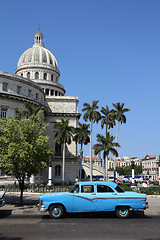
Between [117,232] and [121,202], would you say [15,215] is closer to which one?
[121,202]

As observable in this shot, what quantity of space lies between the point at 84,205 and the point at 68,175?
43648 mm

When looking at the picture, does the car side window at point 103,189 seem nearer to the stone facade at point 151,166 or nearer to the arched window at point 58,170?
the arched window at point 58,170

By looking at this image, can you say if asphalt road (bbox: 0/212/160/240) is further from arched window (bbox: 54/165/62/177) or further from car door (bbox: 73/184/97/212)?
arched window (bbox: 54/165/62/177)

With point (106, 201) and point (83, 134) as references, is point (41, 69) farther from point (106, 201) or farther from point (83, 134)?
point (106, 201)

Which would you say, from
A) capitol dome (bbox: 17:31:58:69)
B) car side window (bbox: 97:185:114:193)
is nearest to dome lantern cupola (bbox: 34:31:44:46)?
capitol dome (bbox: 17:31:58:69)

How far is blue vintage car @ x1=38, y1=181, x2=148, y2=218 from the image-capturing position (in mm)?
13016

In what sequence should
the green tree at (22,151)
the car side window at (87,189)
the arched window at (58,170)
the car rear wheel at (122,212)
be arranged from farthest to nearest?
the arched window at (58,170), the green tree at (22,151), the car side window at (87,189), the car rear wheel at (122,212)

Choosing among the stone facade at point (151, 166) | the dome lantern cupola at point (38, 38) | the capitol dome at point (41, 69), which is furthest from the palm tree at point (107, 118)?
the stone facade at point (151, 166)

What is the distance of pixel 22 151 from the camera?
1783cm

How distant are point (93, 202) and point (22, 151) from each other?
22.8 ft

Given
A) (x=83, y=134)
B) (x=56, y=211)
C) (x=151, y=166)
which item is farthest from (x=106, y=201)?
(x=151, y=166)

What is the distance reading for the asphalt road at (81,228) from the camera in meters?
9.50

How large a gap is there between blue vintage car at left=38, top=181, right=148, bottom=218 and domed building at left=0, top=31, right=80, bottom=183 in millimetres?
18874

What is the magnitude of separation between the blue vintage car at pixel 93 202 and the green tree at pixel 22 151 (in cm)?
524
